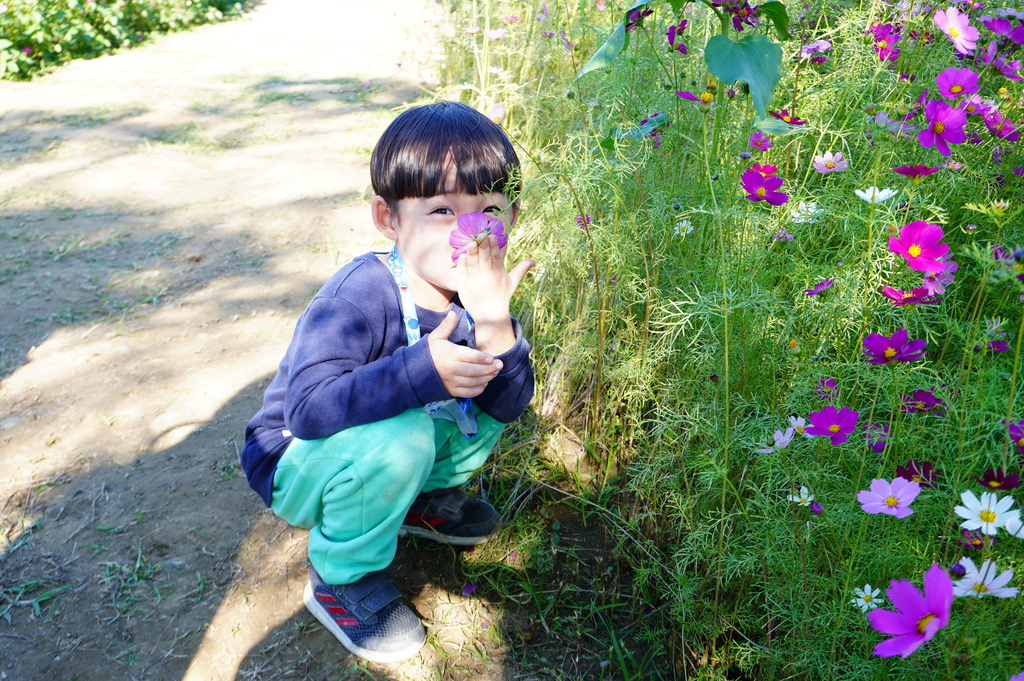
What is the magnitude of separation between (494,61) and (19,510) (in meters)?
2.39

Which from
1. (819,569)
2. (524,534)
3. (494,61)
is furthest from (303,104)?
(819,569)

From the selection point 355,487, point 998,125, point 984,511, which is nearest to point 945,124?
point 998,125

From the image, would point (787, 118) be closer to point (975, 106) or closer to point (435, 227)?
point (975, 106)

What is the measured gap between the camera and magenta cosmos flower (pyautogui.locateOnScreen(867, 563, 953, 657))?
77 cm

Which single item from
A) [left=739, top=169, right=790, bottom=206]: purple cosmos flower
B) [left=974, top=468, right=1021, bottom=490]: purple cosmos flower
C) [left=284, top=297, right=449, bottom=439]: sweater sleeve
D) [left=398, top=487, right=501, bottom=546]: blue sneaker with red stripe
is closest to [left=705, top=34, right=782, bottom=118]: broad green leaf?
[left=739, top=169, right=790, bottom=206]: purple cosmos flower

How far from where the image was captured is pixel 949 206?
162 centimetres

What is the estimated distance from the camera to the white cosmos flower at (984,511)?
2.97ft

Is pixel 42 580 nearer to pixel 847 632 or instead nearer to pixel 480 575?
pixel 480 575

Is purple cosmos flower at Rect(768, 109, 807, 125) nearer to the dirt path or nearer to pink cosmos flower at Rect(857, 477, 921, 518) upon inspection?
pink cosmos flower at Rect(857, 477, 921, 518)

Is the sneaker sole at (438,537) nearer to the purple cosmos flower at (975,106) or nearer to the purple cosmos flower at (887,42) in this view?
the purple cosmos flower at (975,106)

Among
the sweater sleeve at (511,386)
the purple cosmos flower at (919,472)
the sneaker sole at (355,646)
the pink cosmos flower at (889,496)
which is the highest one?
the pink cosmos flower at (889,496)

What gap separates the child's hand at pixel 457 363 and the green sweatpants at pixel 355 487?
176 mm

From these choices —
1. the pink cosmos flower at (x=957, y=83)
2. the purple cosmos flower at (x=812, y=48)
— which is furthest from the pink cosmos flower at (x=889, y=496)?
the purple cosmos flower at (x=812, y=48)

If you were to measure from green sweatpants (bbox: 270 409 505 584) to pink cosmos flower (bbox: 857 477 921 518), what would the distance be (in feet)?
2.69
